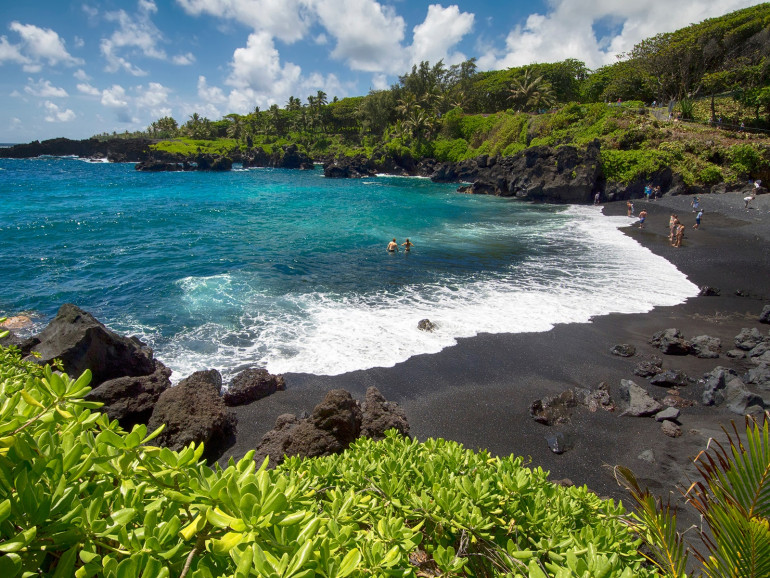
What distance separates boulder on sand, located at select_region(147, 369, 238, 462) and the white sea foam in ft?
7.95

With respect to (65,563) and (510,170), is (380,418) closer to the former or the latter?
(65,563)

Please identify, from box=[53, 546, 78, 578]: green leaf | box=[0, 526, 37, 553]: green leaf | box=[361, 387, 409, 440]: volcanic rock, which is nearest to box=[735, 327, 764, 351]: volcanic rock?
box=[361, 387, 409, 440]: volcanic rock

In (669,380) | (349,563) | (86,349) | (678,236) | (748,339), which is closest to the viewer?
(349,563)

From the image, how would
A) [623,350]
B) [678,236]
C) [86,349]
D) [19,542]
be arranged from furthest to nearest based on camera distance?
[678,236] < [623,350] < [86,349] < [19,542]

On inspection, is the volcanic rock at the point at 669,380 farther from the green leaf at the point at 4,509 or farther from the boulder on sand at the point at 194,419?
the green leaf at the point at 4,509

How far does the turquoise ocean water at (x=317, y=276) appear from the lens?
14062 mm

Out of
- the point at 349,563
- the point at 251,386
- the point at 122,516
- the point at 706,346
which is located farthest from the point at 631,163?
the point at 122,516

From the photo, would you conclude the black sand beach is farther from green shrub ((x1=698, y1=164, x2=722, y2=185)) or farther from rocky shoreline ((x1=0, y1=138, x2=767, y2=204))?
rocky shoreline ((x1=0, y1=138, x2=767, y2=204))

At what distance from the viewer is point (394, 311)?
1622cm

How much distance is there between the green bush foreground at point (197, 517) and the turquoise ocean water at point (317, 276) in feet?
30.9

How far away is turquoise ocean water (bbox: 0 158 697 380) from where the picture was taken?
14.1 meters

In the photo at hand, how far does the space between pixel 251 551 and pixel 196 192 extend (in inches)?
2416

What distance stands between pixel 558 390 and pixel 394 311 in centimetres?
722

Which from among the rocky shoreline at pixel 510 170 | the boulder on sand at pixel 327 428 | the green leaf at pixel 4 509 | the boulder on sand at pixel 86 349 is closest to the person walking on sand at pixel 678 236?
the rocky shoreline at pixel 510 170
